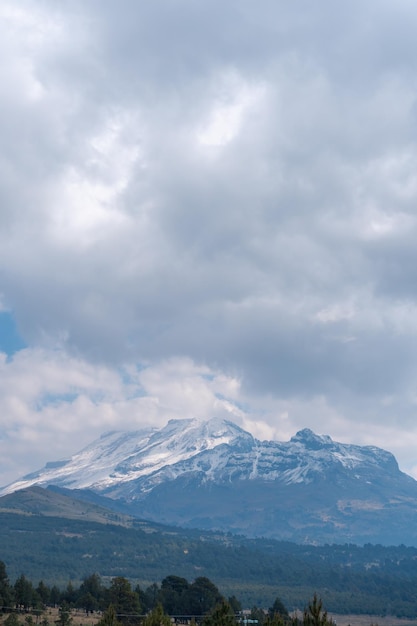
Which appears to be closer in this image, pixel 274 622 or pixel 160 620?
pixel 274 622

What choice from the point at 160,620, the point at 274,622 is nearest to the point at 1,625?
the point at 160,620

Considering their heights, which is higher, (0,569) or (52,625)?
(0,569)

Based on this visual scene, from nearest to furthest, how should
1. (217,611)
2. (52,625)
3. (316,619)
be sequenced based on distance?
(316,619)
(217,611)
(52,625)

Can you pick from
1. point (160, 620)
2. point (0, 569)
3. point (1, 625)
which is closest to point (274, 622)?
point (160, 620)

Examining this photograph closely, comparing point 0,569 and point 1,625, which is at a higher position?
point 0,569

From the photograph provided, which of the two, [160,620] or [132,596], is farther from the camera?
[132,596]

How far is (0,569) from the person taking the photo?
19562 cm

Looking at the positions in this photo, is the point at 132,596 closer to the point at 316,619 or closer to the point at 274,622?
the point at 274,622

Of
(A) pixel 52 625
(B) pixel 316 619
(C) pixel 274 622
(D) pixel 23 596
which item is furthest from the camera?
(D) pixel 23 596

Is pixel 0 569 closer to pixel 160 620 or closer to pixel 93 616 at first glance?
pixel 93 616

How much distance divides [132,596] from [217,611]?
→ 72.7 metres

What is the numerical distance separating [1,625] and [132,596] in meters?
40.6

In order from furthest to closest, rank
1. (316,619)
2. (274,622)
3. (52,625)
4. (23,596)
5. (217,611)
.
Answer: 1. (23,596)
2. (52,625)
3. (217,611)
4. (274,622)
5. (316,619)

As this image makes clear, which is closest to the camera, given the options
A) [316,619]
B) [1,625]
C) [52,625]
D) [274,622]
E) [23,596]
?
[316,619]
